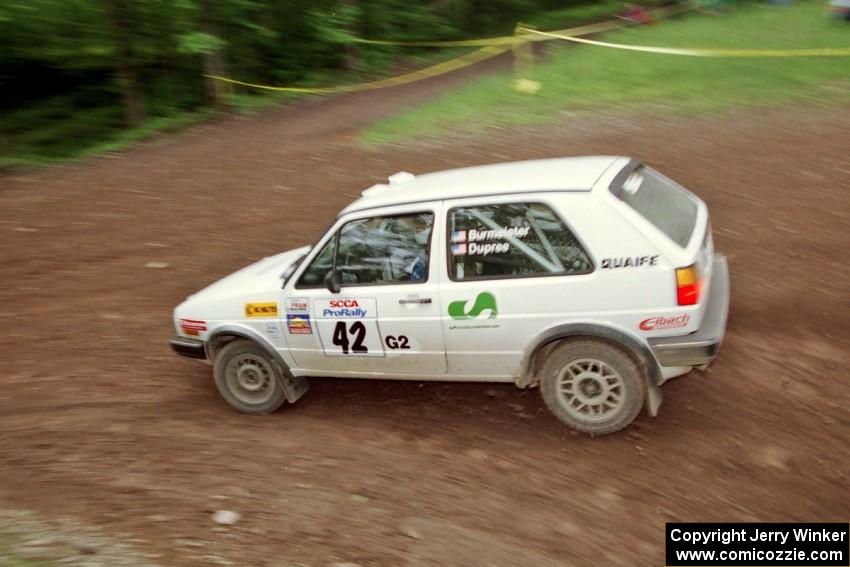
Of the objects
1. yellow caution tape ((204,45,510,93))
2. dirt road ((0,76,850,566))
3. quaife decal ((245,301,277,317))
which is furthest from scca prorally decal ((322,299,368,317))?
yellow caution tape ((204,45,510,93))

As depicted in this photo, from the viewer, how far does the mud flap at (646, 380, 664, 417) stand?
16.6 ft

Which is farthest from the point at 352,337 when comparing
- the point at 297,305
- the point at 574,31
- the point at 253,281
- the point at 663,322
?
the point at 574,31

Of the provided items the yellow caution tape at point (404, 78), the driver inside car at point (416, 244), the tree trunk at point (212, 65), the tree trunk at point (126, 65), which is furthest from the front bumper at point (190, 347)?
the yellow caution tape at point (404, 78)

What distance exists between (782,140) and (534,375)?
7294 millimetres

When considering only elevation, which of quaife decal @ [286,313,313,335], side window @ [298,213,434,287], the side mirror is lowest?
quaife decal @ [286,313,313,335]

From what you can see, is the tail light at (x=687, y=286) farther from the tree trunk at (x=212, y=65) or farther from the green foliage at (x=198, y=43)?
the tree trunk at (x=212, y=65)

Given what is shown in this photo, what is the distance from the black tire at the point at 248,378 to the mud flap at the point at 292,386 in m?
0.04

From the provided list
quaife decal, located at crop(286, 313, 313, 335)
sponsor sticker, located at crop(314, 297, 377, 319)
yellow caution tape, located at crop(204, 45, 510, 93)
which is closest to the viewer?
Answer: sponsor sticker, located at crop(314, 297, 377, 319)

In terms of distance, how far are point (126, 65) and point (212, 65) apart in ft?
6.07

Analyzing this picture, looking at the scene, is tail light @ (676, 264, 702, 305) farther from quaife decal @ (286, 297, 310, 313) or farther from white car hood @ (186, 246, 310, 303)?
white car hood @ (186, 246, 310, 303)

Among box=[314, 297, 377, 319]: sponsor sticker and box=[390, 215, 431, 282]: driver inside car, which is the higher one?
box=[390, 215, 431, 282]: driver inside car

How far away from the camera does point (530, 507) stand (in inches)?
184

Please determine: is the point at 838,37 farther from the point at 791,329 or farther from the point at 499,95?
the point at 791,329

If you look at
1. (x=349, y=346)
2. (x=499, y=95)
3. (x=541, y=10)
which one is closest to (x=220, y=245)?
→ (x=349, y=346)
